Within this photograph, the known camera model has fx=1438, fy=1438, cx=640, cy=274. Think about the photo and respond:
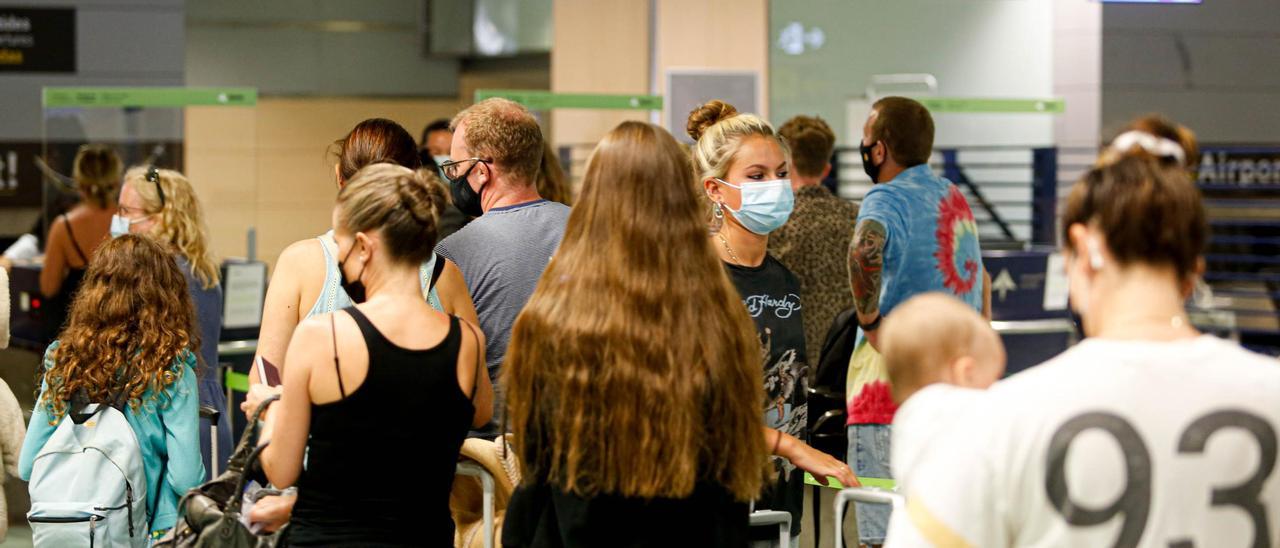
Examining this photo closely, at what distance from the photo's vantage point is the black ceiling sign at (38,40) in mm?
10766

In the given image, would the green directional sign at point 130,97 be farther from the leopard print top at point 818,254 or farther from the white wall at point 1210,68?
the white wall at point 1210,68

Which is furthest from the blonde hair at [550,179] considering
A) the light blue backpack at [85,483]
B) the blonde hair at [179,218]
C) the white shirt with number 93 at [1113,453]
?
the white shirt with number 93 at [1113,453]

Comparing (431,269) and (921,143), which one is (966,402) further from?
(921,143)

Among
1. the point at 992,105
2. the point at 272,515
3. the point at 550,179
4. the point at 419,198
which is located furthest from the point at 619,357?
the point at 992,105

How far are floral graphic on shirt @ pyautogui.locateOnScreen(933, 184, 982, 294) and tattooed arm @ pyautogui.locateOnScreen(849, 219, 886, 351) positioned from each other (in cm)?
17

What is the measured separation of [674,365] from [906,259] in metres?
1.82

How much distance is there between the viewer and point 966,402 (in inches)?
72.8

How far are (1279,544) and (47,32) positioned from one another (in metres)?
10.6

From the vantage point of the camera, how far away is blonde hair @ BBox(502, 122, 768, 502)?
7.80ft

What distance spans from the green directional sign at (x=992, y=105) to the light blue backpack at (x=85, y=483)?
217 inches

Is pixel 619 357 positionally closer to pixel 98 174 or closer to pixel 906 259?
pixel 906 259

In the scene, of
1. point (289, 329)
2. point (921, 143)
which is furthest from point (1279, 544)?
point (921, 143)

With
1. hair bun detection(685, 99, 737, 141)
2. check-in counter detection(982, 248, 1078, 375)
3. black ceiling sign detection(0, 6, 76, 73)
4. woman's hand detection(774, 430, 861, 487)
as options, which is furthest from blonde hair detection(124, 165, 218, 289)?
black ceiling sign detection(0, 6, 76, 73)

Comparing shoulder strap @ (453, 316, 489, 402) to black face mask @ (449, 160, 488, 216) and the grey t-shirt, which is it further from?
black face mask @ (449, 160, 488, 216)
